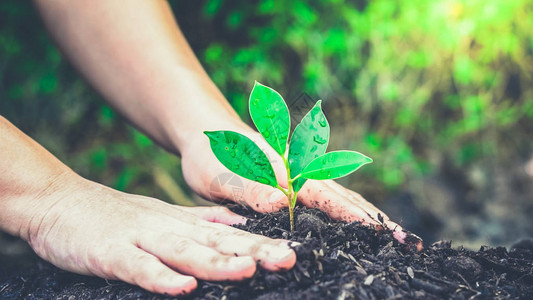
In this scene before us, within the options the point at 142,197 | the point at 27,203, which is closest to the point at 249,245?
the point at 142,197

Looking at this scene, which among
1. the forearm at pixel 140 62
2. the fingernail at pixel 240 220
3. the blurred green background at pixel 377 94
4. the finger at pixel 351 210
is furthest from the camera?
the blurred green background at pixel 377 94

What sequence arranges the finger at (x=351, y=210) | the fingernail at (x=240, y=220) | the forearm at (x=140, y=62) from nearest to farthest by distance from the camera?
the finger at (x=351, y=210) < the fingernail at (x=240, y=220) < the forearm at (x=140, y=62)

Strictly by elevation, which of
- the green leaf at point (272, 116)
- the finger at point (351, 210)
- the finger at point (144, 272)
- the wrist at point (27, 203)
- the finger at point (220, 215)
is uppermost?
the finger at point (351, 210)

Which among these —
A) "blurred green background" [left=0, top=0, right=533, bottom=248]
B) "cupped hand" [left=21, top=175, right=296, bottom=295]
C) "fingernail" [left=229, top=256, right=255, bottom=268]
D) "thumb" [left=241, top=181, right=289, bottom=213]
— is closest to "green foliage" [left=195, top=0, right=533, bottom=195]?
"blurred green background" [left=0, top=0, right=533, bottom=248]

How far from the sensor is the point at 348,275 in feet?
3.77

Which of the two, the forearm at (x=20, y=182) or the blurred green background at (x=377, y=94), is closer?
the forearm at (x=20, y=182)

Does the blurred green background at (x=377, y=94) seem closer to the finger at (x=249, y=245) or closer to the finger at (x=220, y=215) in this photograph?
the finger at (x=220, y=215)

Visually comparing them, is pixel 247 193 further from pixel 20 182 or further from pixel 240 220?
pixel 20 182

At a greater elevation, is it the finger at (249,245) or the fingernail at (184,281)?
the finger at (249,245)

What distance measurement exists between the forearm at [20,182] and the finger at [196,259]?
1.45 ft

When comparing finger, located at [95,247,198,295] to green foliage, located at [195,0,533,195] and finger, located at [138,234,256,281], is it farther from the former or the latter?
green foliage, located at [195,0,533,195]

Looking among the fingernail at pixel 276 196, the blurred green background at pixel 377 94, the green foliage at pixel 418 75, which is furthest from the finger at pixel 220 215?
the green foliage at pixel 418 75

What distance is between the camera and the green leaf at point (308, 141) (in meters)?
1.24

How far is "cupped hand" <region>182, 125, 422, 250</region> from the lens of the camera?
57.1 inches
